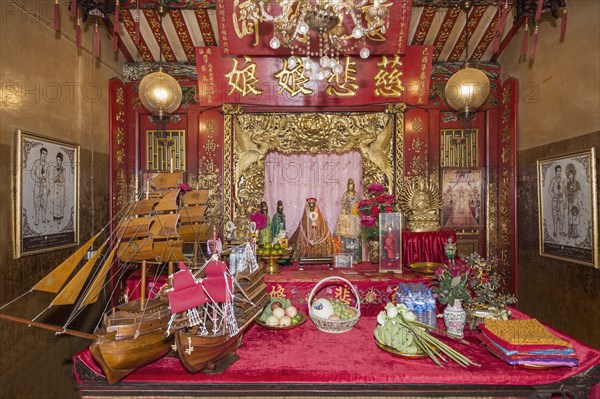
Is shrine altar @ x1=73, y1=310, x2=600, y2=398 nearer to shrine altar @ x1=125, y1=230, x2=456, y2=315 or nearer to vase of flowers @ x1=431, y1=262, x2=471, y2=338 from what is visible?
vase of flowers @ x1=431, y1=262, x2=471, y2=338

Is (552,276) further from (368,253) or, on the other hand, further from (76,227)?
(76,227)

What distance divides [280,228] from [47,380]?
324cm

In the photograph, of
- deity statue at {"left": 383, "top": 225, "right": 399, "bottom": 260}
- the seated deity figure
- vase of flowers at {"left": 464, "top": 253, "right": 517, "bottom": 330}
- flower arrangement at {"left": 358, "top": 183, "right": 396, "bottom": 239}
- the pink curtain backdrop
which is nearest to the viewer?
vase of flowers at {"left": 464, "top": 253, "right": 517, "bottom": 330}

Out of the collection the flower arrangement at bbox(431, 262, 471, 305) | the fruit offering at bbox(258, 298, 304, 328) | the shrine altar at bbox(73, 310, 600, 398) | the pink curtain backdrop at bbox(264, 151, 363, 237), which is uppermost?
the pink curtain backdrop at bbox(264, 151, 363, 237)

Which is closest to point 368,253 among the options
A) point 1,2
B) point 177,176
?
point 177,176

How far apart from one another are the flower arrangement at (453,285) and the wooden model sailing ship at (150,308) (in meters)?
1.43

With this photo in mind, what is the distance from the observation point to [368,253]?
509 cm

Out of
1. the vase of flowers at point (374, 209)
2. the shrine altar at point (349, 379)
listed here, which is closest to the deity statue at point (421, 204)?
the vase of flowers at point (374, 209)

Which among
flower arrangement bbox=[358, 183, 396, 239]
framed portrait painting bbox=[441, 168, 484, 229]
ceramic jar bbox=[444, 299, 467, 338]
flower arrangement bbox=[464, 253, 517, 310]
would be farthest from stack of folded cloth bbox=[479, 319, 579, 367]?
framed portrait painting bbox=[441, 168, 484, 229]

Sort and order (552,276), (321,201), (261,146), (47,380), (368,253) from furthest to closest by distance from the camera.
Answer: (321,201)
(261,146)
(368,253)
(552,276)
(47,380)

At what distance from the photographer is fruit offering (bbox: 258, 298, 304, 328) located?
108 inches

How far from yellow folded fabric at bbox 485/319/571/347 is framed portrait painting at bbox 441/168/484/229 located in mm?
3339

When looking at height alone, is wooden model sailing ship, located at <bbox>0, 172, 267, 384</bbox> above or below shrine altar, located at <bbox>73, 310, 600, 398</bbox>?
above

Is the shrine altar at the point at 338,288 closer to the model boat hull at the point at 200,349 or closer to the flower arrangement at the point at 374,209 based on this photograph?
the flower arrangement at the point at 374,209
